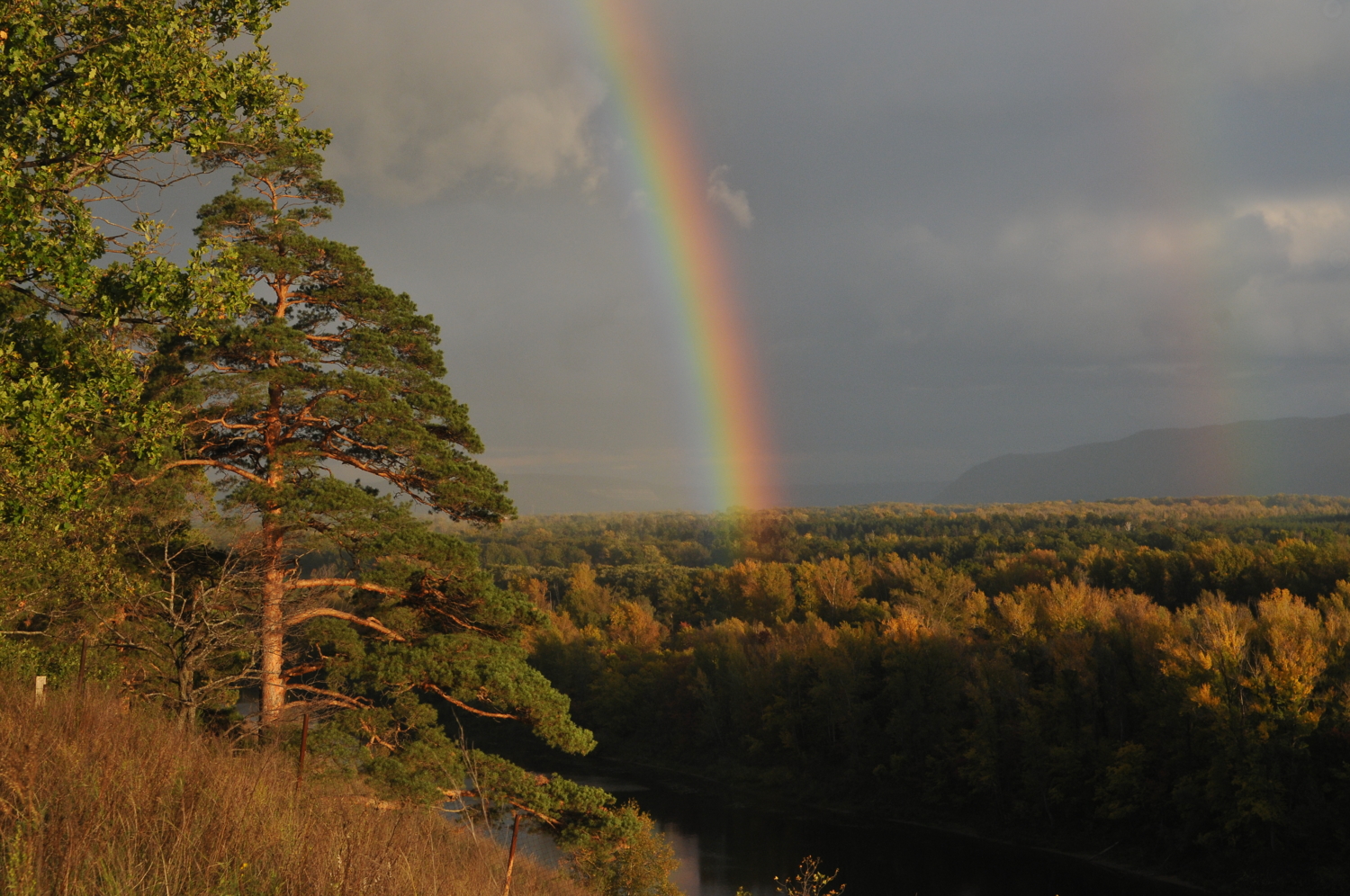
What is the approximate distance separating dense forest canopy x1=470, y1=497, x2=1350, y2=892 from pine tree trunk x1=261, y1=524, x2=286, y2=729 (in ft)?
12.1

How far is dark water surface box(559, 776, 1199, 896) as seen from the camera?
111 feet

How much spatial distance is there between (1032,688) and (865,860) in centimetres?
1194

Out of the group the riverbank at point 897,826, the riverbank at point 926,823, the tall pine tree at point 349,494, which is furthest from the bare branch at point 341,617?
the riverbank at point 926,823

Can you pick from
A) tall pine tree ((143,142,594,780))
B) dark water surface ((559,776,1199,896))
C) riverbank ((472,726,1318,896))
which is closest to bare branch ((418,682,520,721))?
tall pine tree ((143,142,594,780))

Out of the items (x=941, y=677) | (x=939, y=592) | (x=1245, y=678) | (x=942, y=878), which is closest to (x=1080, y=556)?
(x=939, y=592)

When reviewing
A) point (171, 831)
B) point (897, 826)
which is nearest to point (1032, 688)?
point (897, 826)

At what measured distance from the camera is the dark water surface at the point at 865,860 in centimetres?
3388

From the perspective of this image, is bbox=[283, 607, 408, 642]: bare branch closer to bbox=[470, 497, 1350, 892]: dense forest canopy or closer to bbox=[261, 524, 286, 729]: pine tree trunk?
bbox=[261, 524, 286, 729]: pine tree trunk

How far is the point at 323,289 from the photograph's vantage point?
14.7 m

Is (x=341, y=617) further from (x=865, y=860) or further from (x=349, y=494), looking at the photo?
(x=865, y=860)

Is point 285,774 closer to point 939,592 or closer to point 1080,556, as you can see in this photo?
point 939,592

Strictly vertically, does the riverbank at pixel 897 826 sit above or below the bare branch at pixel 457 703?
below

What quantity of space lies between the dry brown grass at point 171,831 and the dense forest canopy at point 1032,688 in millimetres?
9449

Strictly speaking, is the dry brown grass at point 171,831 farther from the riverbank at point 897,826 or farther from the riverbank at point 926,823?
the riverbank at point 926,823
